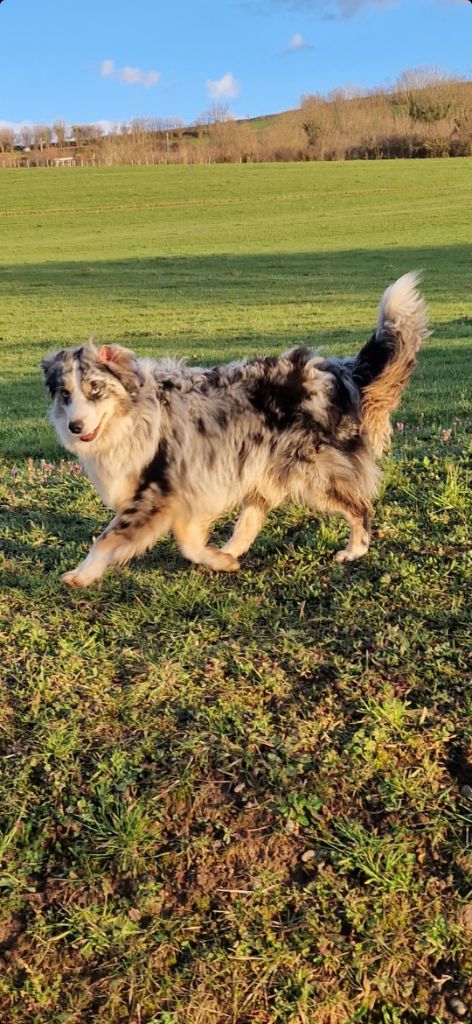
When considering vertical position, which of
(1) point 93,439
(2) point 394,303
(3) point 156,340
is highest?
(2) point 394,303

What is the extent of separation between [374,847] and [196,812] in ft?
2.44

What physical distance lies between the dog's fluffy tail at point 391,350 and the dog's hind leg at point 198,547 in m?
1.30

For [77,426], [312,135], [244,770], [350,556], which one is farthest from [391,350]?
[312,135]

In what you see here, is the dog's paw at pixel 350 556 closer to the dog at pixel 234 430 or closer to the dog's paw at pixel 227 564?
the dog at pixel 234 430

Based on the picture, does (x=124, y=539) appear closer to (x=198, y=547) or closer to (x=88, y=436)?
(x=198, y=547)

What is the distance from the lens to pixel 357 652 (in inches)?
164

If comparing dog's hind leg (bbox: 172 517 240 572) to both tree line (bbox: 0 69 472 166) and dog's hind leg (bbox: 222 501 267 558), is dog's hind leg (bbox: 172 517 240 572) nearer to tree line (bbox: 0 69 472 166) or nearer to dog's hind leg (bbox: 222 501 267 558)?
dog's hind leg (bbox: 222 501 267 558)

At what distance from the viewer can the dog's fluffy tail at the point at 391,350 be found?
5285mm

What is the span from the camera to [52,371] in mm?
5352

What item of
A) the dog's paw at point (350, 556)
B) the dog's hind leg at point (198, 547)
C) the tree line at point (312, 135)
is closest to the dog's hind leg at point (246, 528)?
the dog's hind leg at point (198, 547)

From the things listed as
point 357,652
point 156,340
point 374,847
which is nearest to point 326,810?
point 374,847

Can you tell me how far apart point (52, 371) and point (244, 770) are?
9.97 ft

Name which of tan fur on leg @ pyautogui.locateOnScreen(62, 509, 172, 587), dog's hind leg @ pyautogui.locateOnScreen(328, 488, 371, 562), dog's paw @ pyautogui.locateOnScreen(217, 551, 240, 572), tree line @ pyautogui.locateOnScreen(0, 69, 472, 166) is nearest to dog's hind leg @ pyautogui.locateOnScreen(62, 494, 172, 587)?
tan fur on leg @ pyautogui.locateOnScreen(62, 509, 172, 587)

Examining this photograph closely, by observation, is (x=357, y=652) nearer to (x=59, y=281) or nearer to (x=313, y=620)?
(x=313, y=620)
